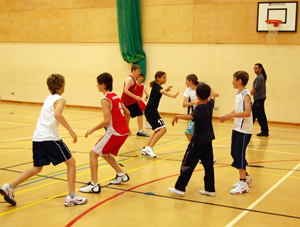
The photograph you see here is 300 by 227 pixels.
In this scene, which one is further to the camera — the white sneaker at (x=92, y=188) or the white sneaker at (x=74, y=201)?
the white sneaker at (x=92, y=188)

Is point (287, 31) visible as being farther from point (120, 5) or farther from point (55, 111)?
point (55, 111)

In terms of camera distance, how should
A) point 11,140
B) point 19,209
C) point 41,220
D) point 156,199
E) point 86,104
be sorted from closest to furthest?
1. point 41,220
2. point 19,209
3. point 156,199
4. point 11,140
5. point 86,104

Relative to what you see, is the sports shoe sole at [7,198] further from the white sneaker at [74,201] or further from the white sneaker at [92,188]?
the white sneaker at [92,188]

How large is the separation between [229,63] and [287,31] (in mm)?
2141

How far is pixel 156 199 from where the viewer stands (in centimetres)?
426

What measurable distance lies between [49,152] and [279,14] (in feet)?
33.3

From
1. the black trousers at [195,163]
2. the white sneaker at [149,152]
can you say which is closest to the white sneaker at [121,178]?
the black trousers at [195,163]

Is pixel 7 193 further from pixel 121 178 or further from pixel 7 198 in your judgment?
pixel 121 178

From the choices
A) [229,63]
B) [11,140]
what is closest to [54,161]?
[11,140]

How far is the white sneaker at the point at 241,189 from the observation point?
177 inches

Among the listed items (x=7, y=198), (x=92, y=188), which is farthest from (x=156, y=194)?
(x=7, y=198)

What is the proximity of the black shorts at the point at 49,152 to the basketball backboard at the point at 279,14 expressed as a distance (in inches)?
387

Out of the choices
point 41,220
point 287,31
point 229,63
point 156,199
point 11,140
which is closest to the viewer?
point 41,220

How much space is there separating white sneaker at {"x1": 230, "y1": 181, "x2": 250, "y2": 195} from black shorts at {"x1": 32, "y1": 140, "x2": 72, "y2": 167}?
2147mm
